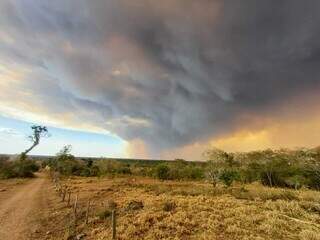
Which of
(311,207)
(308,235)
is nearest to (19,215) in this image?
(308,235)

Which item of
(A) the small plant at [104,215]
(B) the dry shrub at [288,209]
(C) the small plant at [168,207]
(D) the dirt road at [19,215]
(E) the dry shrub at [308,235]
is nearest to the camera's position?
(E) the dry shrub at [308,235]

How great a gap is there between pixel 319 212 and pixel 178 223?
45.1 feet

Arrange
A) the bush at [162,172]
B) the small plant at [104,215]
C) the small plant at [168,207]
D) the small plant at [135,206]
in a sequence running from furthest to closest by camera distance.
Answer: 1. the bush at [162,172]
2. the small plant at [135,206]
3. the small plant at [168,207]
4. the small plant at [104,215]

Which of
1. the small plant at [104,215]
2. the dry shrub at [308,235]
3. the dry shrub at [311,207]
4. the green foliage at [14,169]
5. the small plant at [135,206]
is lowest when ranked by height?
the dry shrub at [308,235]

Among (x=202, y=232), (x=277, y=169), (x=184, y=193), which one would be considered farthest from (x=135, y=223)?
(x=277, y=169)

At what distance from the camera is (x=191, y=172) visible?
8950cm

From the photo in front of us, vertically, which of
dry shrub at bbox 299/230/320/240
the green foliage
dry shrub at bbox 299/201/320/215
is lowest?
dry shrub at bbox 299/230/320/240

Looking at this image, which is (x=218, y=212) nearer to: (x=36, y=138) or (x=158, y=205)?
(x=158, y=205)

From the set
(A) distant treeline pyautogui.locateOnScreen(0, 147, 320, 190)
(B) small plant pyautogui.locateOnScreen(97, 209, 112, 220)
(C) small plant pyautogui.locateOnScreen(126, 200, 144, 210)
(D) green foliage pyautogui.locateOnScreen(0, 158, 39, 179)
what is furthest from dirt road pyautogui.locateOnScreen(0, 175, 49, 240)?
(D) green foliage pyautogui.locateOnScreen(0, 158, 39, 179)

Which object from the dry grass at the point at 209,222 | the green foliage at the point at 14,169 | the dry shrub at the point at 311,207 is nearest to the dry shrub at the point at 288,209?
the dry grass at the point at 209,222

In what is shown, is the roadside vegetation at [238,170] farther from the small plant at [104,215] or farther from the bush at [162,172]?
the small plant at [104,215]

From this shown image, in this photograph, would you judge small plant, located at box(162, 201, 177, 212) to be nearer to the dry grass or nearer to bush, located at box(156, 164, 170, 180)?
the dry grass

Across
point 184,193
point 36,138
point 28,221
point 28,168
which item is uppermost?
point 36,138

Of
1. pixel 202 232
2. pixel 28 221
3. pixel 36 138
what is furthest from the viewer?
pixel 36 138
